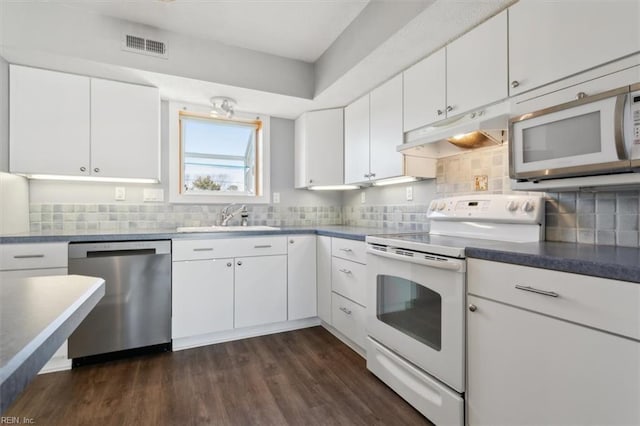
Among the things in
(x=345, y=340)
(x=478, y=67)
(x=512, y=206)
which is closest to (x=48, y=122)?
(x=345, y=340)

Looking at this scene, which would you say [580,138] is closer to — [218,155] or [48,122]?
[218,155]

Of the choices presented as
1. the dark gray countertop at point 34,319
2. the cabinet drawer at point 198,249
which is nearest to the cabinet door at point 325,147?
the cabinet drawer at point 198,249

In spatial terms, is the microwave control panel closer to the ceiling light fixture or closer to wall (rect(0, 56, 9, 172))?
the ceiling light fixture

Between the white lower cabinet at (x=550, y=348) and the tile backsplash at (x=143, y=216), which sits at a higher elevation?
the tile backsplash at (x=143, y=216)

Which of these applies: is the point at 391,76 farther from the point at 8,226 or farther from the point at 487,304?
the point at 8,226

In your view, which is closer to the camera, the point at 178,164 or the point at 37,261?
the point at 37,261

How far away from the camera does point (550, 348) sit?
42.1 inches

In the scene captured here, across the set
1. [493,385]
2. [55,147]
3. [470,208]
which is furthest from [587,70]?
[55,147]

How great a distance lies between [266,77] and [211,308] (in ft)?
6.42

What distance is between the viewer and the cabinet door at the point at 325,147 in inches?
118

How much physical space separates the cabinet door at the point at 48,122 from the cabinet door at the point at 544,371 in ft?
9.08

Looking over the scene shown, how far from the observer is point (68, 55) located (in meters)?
2.03

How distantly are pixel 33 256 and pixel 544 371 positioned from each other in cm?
273

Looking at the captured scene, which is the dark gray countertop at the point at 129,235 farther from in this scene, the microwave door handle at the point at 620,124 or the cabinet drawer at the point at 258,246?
the microwave door handle at the point at 620,124
